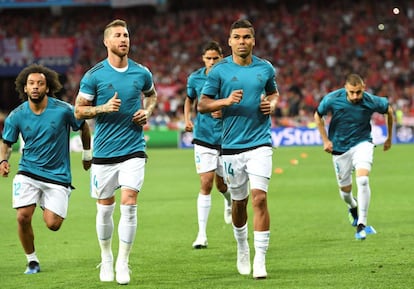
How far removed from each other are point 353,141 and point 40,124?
4.94 meters

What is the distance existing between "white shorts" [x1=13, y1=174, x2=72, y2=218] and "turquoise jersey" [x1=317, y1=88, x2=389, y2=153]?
178 inches

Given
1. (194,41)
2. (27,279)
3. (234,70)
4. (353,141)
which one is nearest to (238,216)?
(234,70)

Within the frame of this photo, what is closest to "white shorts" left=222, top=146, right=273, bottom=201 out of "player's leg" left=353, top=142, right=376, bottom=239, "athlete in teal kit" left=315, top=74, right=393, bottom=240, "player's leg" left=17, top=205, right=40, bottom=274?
"player's leg" left=17, top=205, right=40, bottom=274

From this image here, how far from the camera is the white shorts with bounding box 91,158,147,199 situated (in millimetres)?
9258

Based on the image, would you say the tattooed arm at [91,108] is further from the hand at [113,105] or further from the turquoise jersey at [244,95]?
the turquoise jersey at [244,95]

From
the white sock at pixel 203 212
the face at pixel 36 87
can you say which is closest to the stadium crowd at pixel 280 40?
the white sock at pixel 203 212

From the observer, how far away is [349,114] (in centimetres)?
1302

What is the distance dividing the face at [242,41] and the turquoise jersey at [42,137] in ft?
5.81

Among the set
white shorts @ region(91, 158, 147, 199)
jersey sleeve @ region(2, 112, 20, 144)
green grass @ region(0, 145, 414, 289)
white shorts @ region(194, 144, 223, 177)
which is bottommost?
green grass @ region(0, 145, 414, 289)

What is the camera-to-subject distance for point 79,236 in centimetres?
1333

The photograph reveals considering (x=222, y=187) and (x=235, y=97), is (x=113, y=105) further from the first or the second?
(x=222, y=187)

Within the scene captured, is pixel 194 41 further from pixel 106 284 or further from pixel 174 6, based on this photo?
pixel 106 284

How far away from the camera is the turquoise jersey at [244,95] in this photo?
30.6ft

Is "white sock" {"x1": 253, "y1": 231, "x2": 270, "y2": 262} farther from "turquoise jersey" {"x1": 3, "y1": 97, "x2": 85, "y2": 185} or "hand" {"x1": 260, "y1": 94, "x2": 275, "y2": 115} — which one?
"turquoise jersey" {"x1": 3, "y1": 97, "x2": 85, "y2": 185}
